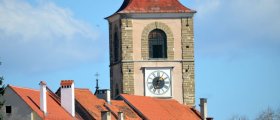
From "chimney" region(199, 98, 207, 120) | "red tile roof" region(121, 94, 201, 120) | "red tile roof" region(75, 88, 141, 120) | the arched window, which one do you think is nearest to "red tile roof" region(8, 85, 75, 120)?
"red tile roof" region(75, 88, 141, 120)

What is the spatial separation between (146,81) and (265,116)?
958 centimetres

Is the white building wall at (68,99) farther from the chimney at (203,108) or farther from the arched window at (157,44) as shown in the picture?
the arched window at (157,44)

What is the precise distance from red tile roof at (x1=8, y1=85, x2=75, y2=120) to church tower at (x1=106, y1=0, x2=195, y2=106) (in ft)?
73.7

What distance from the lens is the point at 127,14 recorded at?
117188mm

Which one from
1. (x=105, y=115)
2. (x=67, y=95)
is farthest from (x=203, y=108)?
(x=67, y=95)

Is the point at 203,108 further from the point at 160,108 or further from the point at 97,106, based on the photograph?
the point at 97,106

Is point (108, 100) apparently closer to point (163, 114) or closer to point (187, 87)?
point (163, 114)

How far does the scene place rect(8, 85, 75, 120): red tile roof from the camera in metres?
87.1

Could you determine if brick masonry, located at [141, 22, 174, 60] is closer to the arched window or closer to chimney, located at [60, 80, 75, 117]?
the arched window

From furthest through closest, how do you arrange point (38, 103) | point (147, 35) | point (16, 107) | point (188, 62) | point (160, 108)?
point (188, 62), point (147, 35), point (160, 108), point (38, 103), point (16, 107)

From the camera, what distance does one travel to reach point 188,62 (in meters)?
118

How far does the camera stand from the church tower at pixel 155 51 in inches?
4604

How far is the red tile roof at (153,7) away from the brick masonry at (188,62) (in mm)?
954

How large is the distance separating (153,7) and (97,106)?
19319 millimetres
